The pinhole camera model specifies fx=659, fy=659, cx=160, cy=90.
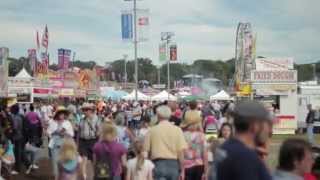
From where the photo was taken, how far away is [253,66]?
4059cm

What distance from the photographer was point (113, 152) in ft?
31.3

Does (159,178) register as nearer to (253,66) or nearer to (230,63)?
(253,66)

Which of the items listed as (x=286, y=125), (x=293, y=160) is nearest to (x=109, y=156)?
(x=293, y=160)

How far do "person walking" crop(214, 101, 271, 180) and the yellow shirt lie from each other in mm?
4957

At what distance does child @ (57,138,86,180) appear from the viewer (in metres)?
8.56

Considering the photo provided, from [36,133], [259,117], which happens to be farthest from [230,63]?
[259,117]

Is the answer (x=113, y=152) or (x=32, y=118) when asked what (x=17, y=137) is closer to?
(x=32, y=118)

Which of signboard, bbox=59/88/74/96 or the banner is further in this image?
the banner

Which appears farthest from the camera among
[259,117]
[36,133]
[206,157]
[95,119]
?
[36,133]

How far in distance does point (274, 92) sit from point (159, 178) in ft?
91.0

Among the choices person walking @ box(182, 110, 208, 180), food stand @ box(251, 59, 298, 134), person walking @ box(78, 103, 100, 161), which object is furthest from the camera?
food stand @ box(251, 59, 298, 134)

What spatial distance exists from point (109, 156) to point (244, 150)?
587cm

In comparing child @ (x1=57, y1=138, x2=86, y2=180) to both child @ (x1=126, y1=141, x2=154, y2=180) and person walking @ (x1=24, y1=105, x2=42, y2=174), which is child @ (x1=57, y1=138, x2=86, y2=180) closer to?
child @ (x1=126, y1=141, x2=154, y2=180)

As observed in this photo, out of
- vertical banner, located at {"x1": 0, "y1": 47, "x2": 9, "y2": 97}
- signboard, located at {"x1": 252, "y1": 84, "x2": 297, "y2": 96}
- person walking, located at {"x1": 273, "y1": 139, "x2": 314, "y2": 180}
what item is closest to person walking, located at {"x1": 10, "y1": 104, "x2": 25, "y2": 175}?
vertical banner, located at {"x1": 0, "y1": 47, "x2": 9, "y2": 97}
